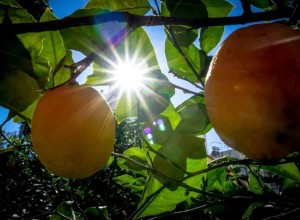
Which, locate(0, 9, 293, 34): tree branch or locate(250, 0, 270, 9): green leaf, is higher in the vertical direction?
locate(250, 0, 270, 9): green leaf

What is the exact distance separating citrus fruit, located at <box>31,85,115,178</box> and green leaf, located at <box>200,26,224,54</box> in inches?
15.7

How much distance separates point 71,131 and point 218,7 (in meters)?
0.53

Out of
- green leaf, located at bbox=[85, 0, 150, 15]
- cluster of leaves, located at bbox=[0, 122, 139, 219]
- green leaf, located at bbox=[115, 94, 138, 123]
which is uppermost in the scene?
cluster of leaves, located at bbox=[0, 122, 139, 219]

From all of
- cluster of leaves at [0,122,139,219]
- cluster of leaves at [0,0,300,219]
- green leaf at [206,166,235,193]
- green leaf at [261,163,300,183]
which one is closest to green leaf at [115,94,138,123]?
cluster of leaves at [0,0,300,219]

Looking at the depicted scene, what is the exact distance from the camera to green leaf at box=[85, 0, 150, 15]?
30.6 inches

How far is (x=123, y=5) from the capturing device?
0.80 m

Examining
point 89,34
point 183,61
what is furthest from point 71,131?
point 183,61

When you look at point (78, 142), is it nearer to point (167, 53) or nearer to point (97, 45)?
point (97, 45)

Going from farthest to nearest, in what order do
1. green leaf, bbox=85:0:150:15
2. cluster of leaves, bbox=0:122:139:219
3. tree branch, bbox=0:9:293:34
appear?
1. cluster of leaves, bbox=0:122:139:219
2. green leaf, bbox=85:0:150:15
3. tree branch, bbox=0:9:293:34

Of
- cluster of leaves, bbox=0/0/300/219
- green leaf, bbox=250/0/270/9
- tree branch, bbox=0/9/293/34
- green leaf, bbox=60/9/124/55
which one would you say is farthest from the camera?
green leaf, bbox=250/0/270/9

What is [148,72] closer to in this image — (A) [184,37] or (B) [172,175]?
(A) [184,37]

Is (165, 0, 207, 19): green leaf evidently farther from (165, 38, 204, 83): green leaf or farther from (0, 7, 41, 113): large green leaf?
(0, 7, 41, 113): large green leaf

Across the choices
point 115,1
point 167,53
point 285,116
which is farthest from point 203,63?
point 285,116

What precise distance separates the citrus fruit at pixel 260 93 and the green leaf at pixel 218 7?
0.32m
